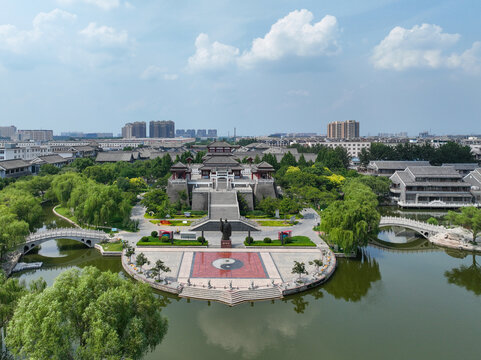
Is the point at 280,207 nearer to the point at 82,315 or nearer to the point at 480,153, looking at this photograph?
the point at 82,315

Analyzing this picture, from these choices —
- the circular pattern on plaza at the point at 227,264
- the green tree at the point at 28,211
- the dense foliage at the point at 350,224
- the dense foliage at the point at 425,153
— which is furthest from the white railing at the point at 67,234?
the dense foliage at the point at 425,153

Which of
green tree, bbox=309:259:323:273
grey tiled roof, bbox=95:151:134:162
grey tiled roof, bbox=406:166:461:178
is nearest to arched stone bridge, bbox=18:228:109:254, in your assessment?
green tree, bbox=309:259:323:273

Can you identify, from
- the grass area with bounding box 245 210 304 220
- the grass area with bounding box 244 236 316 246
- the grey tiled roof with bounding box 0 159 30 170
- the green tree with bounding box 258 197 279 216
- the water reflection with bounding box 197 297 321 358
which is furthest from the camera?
the grey tiled roof with bounding box 0 159 30 170

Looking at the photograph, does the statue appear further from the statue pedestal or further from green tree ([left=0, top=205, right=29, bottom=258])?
green tree ([left=0, top=205, right=29, bottom=258])

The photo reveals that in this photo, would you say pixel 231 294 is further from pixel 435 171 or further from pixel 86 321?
pixel 435 171

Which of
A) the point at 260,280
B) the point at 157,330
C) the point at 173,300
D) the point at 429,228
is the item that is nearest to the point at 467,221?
the point at 429,228

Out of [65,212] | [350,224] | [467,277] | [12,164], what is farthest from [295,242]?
[12,164]
